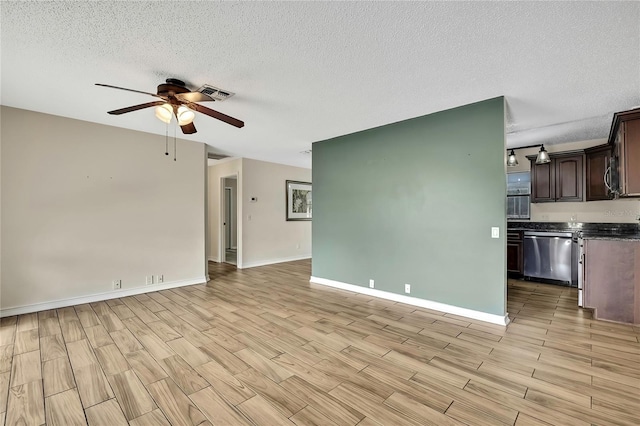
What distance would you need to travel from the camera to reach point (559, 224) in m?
5.02

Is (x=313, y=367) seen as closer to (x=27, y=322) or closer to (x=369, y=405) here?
(x=369, y=405)

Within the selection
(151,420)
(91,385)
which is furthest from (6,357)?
(151,420)

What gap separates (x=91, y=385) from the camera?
2062 millimetres

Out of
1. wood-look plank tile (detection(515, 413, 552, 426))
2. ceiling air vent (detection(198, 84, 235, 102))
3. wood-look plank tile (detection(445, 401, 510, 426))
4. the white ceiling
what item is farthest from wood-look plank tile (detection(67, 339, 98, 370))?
wood-look plank tile (detection(515, 413, 552, 426))

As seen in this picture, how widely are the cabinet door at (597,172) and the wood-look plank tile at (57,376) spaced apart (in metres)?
7.22

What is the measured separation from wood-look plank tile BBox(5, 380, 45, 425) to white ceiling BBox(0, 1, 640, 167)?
2594mm

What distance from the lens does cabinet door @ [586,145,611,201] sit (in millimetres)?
4582

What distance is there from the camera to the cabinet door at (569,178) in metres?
4.93

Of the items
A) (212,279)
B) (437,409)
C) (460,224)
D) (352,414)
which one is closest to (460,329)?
(460,224)

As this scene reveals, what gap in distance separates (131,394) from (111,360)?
2.18 feet

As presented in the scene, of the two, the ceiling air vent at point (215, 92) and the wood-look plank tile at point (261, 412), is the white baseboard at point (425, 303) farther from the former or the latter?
the ceiling air vent at point (215, 92)

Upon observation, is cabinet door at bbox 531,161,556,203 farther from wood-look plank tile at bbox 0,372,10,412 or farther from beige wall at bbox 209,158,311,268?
wood-look plank tile at bbox 0,372,10,412

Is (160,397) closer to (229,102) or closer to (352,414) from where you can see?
(352,414)

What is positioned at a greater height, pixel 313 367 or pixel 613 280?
pixel 613 280
